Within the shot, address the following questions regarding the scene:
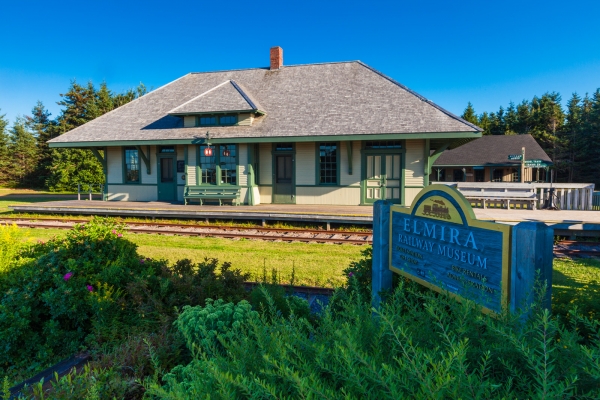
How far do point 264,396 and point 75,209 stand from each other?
1599 centimetres

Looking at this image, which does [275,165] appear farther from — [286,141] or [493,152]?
[493,152]

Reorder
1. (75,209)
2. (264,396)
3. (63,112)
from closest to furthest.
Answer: (264,396), (75,209), (63,112)

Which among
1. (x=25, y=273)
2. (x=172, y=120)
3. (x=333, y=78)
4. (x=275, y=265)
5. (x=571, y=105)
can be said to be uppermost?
(x=571, y=105)

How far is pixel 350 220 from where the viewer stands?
12141mm

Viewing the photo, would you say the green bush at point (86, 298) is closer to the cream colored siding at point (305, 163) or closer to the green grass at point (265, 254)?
the green grass at point (265, 254)

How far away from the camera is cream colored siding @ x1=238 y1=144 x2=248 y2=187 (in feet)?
54.5

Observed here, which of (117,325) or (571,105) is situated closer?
(117,325)

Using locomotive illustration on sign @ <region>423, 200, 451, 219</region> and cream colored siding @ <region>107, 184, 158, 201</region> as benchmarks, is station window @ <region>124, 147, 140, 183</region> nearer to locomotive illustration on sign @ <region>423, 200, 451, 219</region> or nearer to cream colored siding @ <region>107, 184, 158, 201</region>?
cream colored siding @ <region>107, 184, 158, 201</region>

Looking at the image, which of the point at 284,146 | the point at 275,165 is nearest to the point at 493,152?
the point at 284,146

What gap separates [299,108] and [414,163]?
229 inches

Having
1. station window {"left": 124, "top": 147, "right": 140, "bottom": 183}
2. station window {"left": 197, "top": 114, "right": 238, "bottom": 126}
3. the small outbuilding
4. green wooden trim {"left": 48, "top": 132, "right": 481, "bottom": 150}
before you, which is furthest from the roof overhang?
the small outbuilding

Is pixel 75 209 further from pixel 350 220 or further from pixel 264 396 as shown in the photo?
pixel 264 396

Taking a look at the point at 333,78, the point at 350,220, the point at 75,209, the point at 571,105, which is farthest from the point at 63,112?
the point at 571,105

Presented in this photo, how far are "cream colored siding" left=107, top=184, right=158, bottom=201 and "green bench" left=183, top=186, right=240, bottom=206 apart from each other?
9.06 ft
